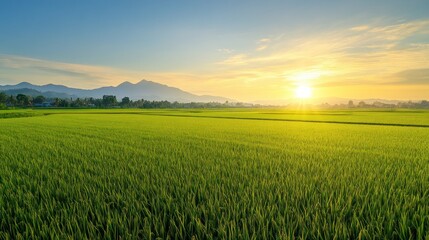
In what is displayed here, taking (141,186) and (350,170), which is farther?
(350,170)

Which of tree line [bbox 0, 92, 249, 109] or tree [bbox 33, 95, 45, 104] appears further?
tree [bbox 33, 95, 45, 104]

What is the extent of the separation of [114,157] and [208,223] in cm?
526

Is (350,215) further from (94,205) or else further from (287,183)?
(94,205)

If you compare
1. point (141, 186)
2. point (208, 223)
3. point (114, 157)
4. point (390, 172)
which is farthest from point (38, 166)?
point (390, 172)

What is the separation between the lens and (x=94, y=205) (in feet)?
10.3

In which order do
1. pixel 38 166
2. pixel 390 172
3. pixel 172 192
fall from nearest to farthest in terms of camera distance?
pixel 172 192, pixel 390 172, pixel 38 166

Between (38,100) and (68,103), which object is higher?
(38,100)

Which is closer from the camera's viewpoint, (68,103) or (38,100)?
(68,103)

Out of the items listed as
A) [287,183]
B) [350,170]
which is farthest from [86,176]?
[350,170]

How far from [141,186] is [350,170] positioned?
4.45 m

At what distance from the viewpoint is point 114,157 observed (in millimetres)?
6926

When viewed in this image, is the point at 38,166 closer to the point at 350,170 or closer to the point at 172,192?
the point at 172,192

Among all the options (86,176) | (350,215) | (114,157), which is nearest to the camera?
(350,215)

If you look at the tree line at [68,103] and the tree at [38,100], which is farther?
the tree at [38,100]
